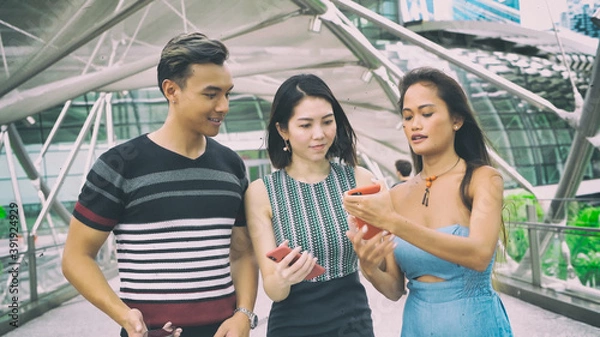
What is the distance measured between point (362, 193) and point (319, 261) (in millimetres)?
356

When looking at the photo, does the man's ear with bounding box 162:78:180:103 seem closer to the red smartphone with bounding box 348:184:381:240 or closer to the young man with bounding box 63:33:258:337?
the young man with bounding box 63:33:258:337

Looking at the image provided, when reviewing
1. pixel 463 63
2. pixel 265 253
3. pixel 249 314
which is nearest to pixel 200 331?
pixel 249 314

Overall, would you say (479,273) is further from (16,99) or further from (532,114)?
(532,114)

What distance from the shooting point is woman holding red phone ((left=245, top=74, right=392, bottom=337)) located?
1.30 meters

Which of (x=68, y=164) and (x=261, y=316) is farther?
(x=68, y=164)

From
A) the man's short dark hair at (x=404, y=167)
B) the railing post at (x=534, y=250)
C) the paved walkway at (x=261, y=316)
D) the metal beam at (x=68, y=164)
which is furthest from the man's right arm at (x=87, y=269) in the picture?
the metal beam at (x=68, y=164)

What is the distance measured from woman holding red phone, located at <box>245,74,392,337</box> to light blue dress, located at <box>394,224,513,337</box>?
0.18 meters

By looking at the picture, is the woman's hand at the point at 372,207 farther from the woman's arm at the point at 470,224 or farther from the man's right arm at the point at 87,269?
the man's right arm at the point at 87,269

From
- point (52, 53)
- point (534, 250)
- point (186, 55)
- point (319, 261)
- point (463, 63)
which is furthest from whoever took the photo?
point (534, 250)

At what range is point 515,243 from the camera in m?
5.03

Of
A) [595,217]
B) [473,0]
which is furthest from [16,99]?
[595,217]

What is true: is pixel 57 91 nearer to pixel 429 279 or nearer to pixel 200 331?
pixel 200 331

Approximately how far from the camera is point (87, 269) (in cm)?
123

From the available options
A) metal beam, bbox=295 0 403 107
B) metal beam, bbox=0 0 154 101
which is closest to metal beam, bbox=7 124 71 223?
metal beam, bbox=0 0 154 101
